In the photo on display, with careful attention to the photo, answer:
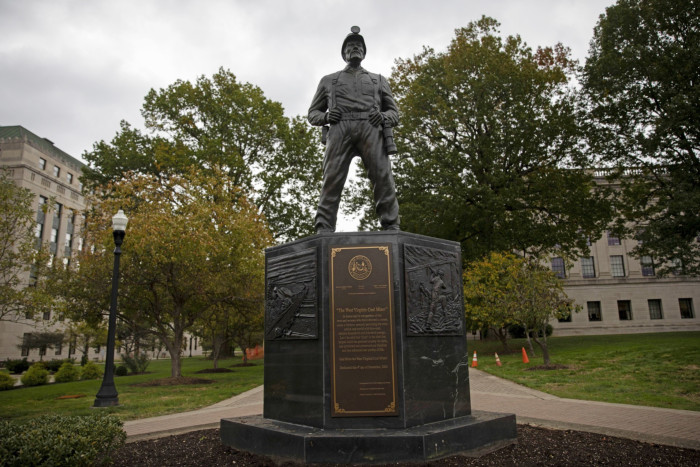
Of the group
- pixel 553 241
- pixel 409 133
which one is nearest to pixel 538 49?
pixel 409 133

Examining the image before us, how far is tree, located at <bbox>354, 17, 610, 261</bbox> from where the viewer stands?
83.4 ft

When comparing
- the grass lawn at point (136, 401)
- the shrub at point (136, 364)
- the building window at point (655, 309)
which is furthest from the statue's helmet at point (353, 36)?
the building window at point (655, 309)

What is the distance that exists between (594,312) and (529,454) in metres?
51.1

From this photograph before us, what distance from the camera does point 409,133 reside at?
28.2 metres

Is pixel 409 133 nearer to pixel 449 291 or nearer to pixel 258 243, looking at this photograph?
pixel 258 243

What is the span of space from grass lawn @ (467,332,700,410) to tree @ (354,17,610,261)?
7151 millimetres

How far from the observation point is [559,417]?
864cm

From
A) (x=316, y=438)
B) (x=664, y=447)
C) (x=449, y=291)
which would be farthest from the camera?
(x=449, y=291)

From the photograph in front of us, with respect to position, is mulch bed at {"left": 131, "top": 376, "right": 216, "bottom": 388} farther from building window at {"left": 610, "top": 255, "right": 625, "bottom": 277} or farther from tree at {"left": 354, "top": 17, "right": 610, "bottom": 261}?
building window at {"left": 610, "top": 255, "right": 625, "bottom": 277}

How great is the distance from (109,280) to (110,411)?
8.43 metres

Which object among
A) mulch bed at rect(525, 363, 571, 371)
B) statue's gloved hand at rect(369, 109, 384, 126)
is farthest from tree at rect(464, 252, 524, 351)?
statue's gloved hand at rect(369, 109, 384, 126)

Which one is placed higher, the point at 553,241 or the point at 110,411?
the point at 553,241

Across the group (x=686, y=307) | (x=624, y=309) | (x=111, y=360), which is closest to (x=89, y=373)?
(x=111, y=360)

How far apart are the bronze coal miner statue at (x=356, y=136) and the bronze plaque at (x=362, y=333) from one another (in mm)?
968
